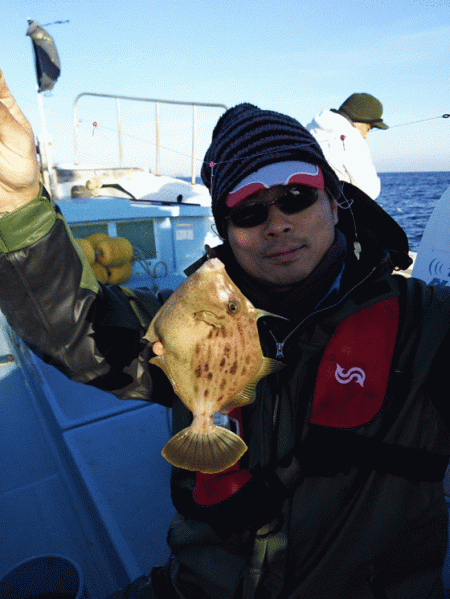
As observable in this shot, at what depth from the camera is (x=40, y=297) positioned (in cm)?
162

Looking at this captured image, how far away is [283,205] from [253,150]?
29cm

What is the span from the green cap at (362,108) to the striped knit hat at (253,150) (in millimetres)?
3370

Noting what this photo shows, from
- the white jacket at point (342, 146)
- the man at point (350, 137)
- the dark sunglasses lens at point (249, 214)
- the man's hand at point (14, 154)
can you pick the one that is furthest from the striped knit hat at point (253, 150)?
the white jacket at point (342, 146)

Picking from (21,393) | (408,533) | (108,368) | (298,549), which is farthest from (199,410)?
(21,393)

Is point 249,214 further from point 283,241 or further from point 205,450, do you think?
point 205,450

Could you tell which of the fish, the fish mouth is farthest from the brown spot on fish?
the fish mouth

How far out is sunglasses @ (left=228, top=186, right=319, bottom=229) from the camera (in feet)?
5.50

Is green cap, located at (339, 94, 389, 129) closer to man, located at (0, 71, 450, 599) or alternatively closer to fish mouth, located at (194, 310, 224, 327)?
man, located at (0, 71, 450, 599)

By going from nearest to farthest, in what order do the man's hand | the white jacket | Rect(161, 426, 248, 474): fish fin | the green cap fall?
Rect(161, 426, 248, 474): fish fin
the man's hand
the white jacket
the green cap

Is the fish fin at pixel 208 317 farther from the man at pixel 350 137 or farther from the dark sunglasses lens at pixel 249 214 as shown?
the man at pixel 350 137

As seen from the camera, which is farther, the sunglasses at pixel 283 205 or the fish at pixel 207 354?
the sunglasses at pixel 283 205

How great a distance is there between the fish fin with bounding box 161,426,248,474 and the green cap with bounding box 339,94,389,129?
4653 millimetres

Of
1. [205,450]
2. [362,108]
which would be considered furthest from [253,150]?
[362,108]

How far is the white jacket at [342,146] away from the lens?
4512mm
